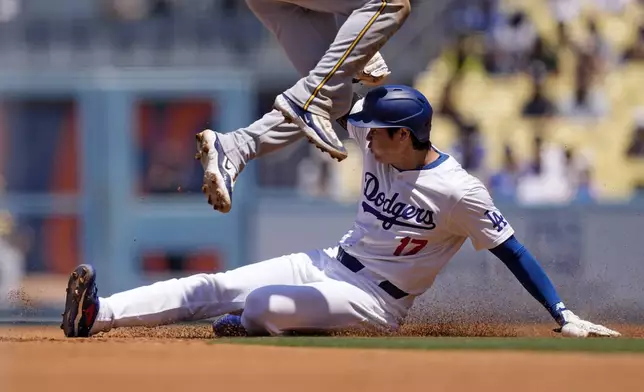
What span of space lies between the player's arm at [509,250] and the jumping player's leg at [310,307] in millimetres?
663

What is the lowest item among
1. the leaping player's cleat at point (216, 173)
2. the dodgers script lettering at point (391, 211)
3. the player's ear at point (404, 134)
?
the dodgers script lettering at point (391, 211)

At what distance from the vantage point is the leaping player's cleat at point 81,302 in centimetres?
574

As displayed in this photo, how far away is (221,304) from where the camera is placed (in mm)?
6219

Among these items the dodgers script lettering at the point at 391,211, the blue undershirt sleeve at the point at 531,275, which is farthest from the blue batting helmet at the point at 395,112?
the blue undershirt sleeve at the point at 531,275

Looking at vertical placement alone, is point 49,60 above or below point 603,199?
above

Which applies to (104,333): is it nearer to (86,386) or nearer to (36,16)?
(86,386)

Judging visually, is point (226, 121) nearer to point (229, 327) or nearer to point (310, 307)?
point (229, 327)

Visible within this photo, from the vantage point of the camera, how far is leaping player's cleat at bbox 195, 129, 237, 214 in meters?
5.20

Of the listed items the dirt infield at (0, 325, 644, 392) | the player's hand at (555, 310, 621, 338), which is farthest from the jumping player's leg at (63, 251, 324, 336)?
the player's hand at (555, 310, 621, 338)

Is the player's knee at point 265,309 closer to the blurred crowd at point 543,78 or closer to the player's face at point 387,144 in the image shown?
the player's face at point 387,144

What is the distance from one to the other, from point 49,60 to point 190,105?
79.5 inches

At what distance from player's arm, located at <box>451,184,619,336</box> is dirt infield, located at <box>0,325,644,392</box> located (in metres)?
0.76

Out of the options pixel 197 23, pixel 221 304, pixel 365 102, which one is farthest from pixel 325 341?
pixel 197 23

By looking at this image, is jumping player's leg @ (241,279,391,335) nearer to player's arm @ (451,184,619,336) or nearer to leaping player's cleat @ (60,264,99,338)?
player's arm @ (451,184,619,336)
